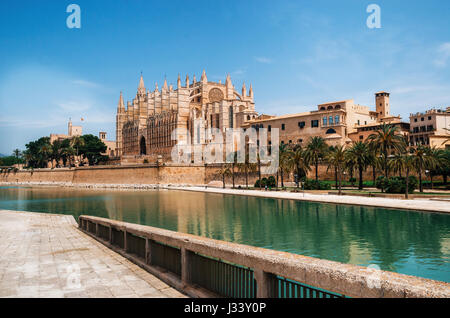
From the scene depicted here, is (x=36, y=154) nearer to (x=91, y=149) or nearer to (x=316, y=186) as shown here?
(x=91, y=149)

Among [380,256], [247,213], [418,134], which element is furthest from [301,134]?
[380,256]

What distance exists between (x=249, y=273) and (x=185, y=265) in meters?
1.07

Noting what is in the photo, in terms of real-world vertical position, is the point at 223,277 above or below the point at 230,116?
below

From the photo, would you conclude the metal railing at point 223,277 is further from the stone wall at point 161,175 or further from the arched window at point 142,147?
the arched window at point 142,147

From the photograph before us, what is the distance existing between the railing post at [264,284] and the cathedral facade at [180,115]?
7241 centimetres

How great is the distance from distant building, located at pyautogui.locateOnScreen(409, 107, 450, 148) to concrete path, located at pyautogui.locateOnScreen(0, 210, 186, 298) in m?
55.4

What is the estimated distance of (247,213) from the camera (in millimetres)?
24219

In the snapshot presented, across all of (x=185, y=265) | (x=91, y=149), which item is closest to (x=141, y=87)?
(x=91, y=149)

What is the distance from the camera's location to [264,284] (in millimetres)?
4227

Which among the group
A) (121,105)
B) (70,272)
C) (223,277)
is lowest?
(70,272)

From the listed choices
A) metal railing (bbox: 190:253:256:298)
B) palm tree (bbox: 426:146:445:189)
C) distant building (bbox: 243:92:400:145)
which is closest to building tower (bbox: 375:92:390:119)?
distant building (bbox: 243:92:400:145)

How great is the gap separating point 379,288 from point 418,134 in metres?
60.4

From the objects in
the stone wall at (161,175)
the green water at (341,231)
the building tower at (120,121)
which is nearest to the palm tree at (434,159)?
the green water at (341,231)
